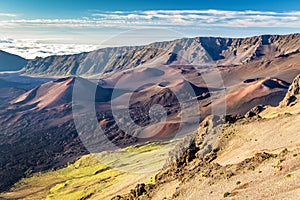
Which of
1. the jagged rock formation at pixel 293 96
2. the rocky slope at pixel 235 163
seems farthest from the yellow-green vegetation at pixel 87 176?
the jagged rock formation at pixel 293 96

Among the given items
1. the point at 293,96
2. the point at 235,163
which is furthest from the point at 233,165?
the point at 293,96

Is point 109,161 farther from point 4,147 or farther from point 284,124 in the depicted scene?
point 4,147

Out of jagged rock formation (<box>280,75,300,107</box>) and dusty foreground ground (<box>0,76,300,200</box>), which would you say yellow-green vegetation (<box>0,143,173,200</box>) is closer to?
dusty foreground ground (<box>0,76,300,200</box>)

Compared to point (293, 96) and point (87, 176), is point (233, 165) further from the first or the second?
point (87, 176)

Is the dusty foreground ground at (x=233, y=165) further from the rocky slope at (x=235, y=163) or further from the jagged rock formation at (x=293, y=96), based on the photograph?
the jagged rock formation at (x=293, y=96)

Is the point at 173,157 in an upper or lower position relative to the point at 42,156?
upper

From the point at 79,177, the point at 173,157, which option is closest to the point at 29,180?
the point at 79,177

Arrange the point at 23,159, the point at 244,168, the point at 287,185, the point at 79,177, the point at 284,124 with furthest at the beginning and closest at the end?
the point at 23,159 → the point at 79,177 → the point at 284,124 → the point at 244,168 → the point at 287,185

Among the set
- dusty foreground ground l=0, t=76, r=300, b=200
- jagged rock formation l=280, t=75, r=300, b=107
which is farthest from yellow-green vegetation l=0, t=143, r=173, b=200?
jagged rock formation l=280, t=75, r=300, b=107
